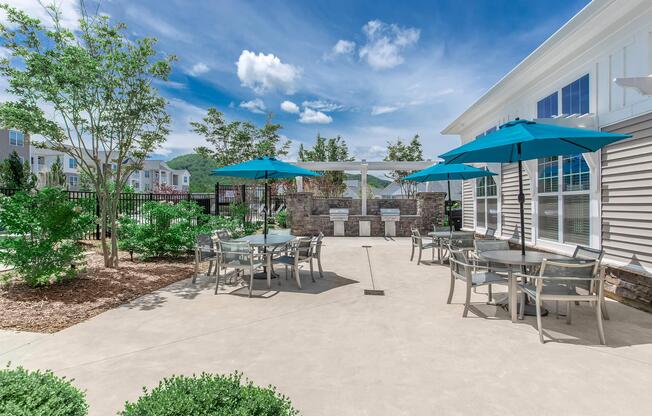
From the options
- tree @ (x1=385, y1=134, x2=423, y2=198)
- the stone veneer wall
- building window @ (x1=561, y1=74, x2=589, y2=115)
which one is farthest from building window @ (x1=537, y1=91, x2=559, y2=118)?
tree @ (x1=385, y1=134, x2=423, y2=198)

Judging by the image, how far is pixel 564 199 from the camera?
609 centimetres

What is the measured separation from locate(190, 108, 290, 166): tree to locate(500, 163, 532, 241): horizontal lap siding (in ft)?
39.9

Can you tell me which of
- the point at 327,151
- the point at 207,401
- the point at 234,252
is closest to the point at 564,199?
the point at 234,252

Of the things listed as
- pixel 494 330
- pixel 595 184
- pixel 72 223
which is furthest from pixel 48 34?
pixel 595 184

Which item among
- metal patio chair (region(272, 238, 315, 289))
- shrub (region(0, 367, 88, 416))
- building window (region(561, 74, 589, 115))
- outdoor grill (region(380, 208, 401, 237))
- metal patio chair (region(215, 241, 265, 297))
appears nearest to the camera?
shrub (region(0, 367, 88, 416))

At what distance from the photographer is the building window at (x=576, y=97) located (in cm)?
560

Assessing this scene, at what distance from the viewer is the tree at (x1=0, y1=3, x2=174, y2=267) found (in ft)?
17.4

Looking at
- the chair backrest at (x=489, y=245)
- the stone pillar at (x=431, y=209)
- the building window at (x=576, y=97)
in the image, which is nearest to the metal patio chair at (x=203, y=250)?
the chair backrest at (x=489, y=245)

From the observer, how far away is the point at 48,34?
5.48 m

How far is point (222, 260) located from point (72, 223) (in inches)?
90.1

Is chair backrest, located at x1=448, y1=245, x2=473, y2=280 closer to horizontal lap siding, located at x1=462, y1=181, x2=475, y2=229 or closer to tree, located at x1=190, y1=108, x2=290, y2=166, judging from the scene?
horizontal lap siding, located at x1=462, y1=181, x2=475, y2=229

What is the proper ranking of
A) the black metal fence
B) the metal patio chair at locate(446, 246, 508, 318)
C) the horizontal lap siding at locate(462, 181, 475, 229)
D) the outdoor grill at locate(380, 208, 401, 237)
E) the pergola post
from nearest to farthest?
the metal patio chair at locate(446, 246, 508, 318), the black metal fence, the horizontal lap siding at locate(462, 181, 475, 229), the outdoor grill at locate(380, 208, 401, 237), the pergola post

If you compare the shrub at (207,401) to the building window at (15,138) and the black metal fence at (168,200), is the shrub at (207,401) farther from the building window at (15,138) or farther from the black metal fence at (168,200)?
the building window at (15,138)

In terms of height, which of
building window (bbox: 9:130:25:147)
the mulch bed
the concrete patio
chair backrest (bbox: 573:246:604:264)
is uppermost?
building window (bbox: 9:130:25:147)
